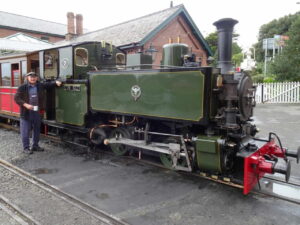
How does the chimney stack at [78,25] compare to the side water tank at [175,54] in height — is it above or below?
above

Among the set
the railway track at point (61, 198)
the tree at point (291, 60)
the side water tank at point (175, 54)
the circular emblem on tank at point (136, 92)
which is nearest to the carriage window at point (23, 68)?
the railway track at point (61, 198)

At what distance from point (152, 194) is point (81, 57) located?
3.79 m

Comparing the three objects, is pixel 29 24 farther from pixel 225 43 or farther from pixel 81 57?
pixel 225 43

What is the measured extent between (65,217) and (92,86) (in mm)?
2953

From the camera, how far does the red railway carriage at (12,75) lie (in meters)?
7.22

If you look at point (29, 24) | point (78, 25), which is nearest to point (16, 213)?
point (78, 25)

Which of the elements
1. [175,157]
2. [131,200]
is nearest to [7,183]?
[131,200]

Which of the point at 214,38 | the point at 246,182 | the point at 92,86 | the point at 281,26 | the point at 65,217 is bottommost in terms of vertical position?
the point at 65,217

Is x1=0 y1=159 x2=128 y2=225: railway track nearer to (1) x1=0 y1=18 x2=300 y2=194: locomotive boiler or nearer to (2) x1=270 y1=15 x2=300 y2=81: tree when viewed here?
(1) x1=0 y1=18 x2=300 y2=194: locomotive boiler

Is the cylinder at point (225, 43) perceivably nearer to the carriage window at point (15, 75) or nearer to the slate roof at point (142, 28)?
the carriage window at point (15, 75)

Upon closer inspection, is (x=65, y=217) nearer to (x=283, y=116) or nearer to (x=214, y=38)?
(x=283, y=116)

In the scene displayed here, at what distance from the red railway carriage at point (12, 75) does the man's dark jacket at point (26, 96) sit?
1.12 meters

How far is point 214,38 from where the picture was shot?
24.7 m

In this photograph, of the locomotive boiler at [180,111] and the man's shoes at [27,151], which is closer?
the locomotive boiler at [180,111]
